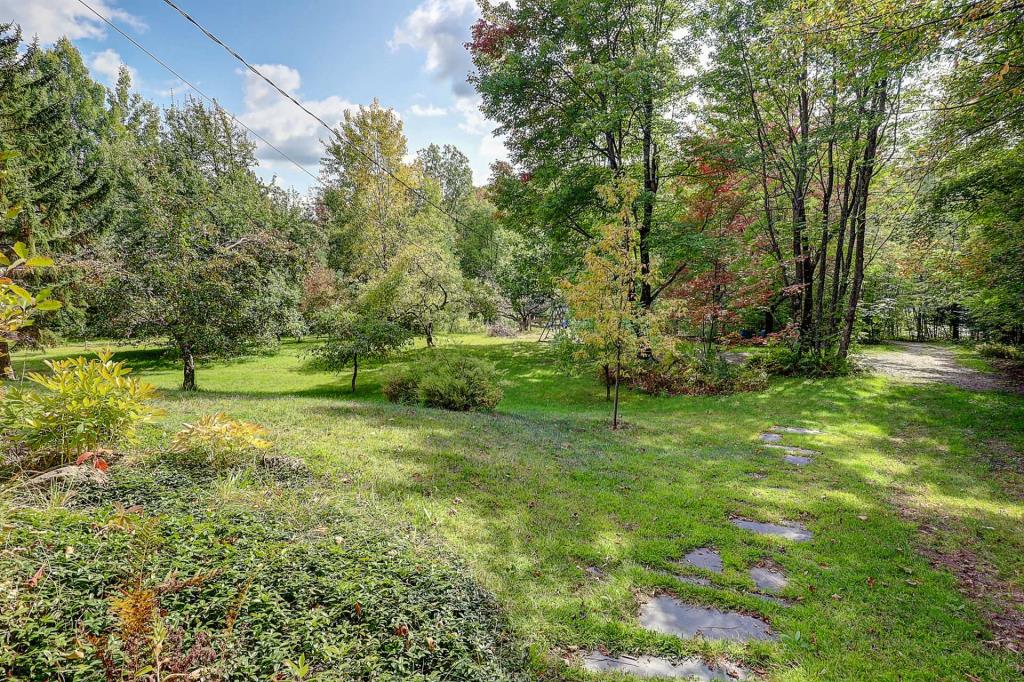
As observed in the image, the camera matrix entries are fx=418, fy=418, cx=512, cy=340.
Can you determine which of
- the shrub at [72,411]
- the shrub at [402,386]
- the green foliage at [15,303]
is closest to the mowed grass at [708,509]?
the shrub at [72,411]

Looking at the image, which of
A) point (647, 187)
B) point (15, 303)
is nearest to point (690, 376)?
point (647, 187)

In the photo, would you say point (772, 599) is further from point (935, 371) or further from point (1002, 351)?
point (1002, 351)

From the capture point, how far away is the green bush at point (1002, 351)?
12.7 m

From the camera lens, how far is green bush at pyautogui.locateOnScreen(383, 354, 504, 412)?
885cm


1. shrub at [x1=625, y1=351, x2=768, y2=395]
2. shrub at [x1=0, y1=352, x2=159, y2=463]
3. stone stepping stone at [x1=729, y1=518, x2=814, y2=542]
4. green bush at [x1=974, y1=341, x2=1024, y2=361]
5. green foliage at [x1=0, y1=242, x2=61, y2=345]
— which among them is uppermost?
green foliage at [x1=0, y1=242, x2=61, y2=345]

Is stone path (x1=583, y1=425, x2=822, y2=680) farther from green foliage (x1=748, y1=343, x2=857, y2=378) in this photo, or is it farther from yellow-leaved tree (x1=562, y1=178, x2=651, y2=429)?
green foliage (x1=748, y1=343, x2=857, y2=378)

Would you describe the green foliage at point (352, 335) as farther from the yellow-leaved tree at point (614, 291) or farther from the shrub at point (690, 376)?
the shrub at point (690, 376)

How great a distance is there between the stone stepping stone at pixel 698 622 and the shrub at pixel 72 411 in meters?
4.04

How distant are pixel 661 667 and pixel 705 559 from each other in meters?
1.51

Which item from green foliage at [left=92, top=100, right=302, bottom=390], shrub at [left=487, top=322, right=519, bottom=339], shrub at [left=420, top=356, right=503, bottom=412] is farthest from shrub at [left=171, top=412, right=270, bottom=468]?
shrub at [left=487, top=322, right=519, bottom=339]

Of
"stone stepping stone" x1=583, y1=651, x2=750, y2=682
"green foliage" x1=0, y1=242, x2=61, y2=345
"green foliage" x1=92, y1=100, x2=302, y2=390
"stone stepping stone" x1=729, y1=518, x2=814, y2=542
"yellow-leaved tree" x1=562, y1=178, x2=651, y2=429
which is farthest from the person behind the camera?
"green foliage" x1=92, y1=100, x2=302, y2=390

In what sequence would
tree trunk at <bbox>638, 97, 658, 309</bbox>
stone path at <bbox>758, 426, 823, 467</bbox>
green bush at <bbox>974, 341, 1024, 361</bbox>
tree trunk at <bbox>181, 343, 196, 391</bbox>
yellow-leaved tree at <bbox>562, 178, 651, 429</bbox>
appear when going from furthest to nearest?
green bush at <bbox>974, 341, 1024, 361</bbox> → tree trunk at <bbox>638, 97, 658, 309</bbox> → tree trunk at <bbox>181, 343, 196, 391</bbox> → yellow-leaved tree at <bbox>562, 178, 651, 429</bbox> → stone path at <bbox>758, 426, 823, 467</bbox>

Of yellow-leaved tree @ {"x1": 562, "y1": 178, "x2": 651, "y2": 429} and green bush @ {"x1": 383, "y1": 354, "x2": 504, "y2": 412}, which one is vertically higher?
yellow-leaved tree @ {"x1": 562, "y1": 178, "x2": 651, "y2": 429}

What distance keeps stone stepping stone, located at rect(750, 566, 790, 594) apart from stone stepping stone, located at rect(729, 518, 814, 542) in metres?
0.65
